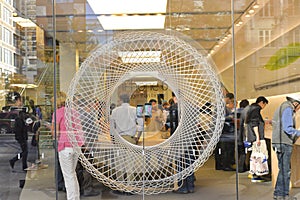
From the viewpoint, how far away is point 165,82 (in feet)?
12.3

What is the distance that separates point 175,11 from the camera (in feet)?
19.5

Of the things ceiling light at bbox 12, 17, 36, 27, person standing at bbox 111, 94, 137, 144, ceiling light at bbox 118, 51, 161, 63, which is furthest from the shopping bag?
ceiling light at bbox 12, 17, 36, 27

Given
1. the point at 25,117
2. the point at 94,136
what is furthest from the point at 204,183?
the point at 25,117

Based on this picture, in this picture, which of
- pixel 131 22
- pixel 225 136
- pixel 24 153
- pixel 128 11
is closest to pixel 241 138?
pixel 225 136

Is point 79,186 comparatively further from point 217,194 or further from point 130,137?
point 217,194

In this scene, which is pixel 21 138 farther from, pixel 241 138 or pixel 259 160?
pixel 259 160

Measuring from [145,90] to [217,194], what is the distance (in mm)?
1366

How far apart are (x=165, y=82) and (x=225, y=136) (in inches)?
57.1

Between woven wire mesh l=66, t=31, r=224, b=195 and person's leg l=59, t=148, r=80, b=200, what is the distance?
0.44 metres

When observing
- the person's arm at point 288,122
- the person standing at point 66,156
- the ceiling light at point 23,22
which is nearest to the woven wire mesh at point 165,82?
the person standing at point 66,156

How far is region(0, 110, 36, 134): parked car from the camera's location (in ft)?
15.5

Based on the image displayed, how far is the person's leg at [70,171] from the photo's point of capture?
13.7 feet

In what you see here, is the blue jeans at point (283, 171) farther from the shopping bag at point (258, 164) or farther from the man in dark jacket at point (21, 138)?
the man in dark jacket at point (21, 138)

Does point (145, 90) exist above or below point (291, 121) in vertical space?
above
